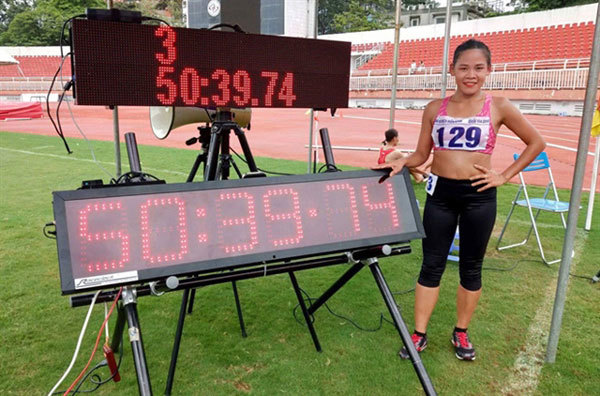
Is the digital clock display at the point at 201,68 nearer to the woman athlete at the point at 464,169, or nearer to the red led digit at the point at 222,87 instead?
the red led digit at the point at 222,87

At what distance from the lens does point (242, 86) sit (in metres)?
2.48

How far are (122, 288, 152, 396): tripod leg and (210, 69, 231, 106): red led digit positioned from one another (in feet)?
3.86

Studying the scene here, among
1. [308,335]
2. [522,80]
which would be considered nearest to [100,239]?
[308,335]

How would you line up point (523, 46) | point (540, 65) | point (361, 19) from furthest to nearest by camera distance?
point (361, 19), point (523, 46), point (540, 65)

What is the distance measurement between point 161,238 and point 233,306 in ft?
6.07

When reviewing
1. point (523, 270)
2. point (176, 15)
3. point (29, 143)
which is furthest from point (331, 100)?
point (176, 15)

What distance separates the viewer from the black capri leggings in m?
2.58

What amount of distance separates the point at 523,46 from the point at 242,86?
2842 centimetres

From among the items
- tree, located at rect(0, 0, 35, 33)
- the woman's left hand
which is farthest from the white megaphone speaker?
tree, located at rect(0, 0, 35, 33)

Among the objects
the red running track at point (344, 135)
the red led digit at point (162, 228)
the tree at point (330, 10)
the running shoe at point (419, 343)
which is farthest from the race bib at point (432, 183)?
the tree at point (330, 10)

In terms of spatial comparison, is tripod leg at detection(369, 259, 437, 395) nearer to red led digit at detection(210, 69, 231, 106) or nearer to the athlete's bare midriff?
the athlete's bare midriff

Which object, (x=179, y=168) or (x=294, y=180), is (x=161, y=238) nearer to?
(x=294, y=180)

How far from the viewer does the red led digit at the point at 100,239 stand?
1.65 m

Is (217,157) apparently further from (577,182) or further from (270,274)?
(577,182)
